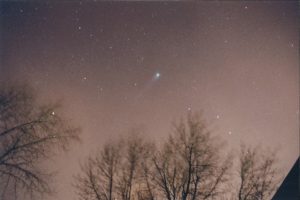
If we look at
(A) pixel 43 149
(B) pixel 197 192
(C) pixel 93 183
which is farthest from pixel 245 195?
(A) pixel 43 149

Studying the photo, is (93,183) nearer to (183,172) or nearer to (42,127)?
(183,172)

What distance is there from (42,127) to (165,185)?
11134 mm

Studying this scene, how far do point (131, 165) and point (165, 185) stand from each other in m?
3.88

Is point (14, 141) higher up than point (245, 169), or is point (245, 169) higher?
point (245, 169)

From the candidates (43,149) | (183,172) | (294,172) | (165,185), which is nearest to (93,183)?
(165,185)

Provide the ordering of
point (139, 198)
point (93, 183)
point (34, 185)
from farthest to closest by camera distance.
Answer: point (93, 183) → point (139, 198) → point (34, 185)

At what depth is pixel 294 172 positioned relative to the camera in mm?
18047

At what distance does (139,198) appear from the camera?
22.8 metres

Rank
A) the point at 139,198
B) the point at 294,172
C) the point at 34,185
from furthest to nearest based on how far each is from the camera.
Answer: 1. the point at 139,198
2. the point at 294,172
3. the point at 34,185

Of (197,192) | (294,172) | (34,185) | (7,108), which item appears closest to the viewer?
(34,185)

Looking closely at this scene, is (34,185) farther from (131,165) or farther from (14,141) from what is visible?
(131,165)

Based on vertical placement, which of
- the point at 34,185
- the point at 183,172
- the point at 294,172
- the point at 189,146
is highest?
the point at 189,146

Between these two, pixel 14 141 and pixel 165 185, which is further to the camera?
pixel 165 185

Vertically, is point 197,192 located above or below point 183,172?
below
